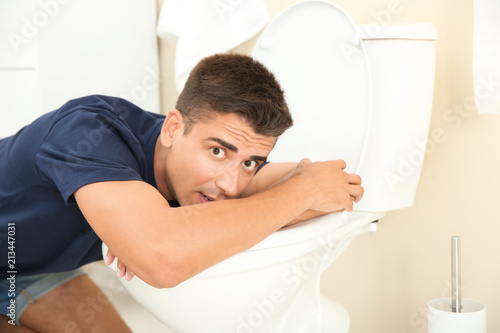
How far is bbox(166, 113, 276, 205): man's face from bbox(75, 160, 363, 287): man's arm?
84 millimetres

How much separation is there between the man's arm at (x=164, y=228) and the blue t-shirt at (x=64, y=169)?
0.10 feet

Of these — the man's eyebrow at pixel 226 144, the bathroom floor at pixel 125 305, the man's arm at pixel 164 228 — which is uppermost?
the man's eyebrow at pixel 226 144

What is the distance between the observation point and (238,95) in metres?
0.88

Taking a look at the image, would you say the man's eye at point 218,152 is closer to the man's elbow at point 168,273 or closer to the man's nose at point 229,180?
the man's nose at point 229,180

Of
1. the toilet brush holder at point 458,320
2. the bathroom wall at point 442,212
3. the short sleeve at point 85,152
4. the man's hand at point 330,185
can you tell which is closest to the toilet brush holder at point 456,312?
the toilet brush holder at point 458,320

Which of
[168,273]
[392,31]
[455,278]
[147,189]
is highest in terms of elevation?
[392,31]

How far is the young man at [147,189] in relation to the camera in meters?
0.73

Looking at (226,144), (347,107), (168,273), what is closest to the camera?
(168,273)

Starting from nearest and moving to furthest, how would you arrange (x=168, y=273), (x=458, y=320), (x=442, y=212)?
1. (x=168, y=273)
2. (x=458, y=320)
3. (x=442, y=212)

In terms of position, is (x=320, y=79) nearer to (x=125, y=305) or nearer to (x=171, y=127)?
(x=171, y=127)

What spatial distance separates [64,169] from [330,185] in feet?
1.45

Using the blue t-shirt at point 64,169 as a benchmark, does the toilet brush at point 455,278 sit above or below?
below

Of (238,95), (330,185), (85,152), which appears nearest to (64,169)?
(85,152)

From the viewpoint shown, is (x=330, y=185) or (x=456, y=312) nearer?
(x=330, y=185)
